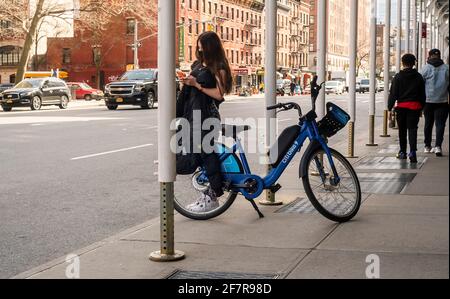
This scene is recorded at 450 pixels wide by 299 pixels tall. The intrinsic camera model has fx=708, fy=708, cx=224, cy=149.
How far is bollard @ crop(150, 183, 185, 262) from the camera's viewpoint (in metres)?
5.17

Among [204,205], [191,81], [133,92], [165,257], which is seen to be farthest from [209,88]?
[133,92]

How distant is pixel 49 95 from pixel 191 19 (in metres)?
43.7

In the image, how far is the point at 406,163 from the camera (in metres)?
11.9

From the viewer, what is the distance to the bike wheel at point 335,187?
6.67 metres

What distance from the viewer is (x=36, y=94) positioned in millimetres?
34812

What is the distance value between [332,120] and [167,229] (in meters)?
2.29

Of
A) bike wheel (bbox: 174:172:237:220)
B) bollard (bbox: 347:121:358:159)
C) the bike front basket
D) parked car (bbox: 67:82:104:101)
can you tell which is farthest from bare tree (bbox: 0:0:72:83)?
the bike front basket

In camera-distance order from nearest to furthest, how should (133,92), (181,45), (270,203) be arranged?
(270,203), (133,92), (181,45)

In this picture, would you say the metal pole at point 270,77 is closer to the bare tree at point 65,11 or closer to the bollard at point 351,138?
the bollard at point 351,138

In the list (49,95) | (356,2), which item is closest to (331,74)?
(49,95)

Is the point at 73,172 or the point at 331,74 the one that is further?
the point at 331,74

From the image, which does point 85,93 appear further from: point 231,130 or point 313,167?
point 313,167

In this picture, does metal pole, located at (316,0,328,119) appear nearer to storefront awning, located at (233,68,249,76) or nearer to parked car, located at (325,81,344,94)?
parked car, located at (325,81,344,94)

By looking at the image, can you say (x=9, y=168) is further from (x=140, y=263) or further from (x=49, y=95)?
(x=49, y=95)
